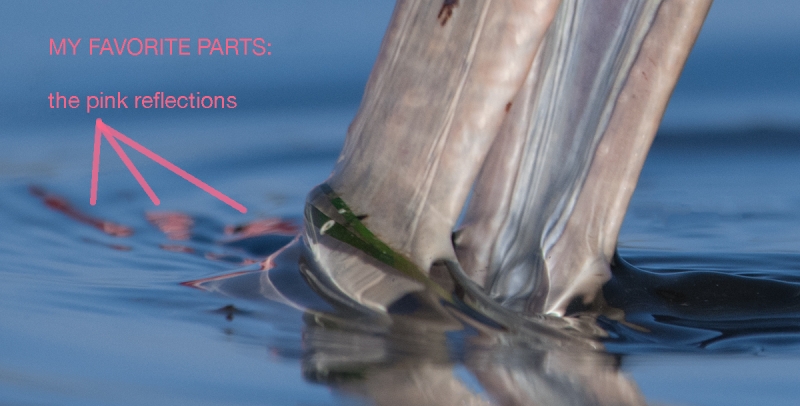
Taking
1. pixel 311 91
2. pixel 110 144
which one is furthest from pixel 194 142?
pixel 311 91

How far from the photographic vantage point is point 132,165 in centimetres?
157

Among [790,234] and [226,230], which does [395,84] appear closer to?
[226,230]

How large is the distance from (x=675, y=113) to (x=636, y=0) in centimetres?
116

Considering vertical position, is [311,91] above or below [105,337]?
above

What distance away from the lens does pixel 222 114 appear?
1805 mm

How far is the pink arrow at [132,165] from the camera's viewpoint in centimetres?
145

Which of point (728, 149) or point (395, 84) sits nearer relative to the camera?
point (395, 84)

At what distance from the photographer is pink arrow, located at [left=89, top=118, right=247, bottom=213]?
1445 millimetres

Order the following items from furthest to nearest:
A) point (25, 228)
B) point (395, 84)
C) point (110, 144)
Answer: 1. point (110, 144)
2. point (25, 228)
3. point (395, 84)

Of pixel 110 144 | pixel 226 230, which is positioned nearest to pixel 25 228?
pixel 226 230

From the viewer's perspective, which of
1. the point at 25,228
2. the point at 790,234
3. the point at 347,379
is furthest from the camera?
the point at 790,234

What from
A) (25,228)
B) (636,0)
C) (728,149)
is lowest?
(25,228)

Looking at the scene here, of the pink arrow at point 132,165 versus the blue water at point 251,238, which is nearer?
the blue water at point 251,238

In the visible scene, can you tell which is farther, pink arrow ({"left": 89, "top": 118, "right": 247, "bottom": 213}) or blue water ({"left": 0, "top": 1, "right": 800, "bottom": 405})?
pink arrow ({"left": 89, "top": 118, "right": 247, "bottom": 213})
